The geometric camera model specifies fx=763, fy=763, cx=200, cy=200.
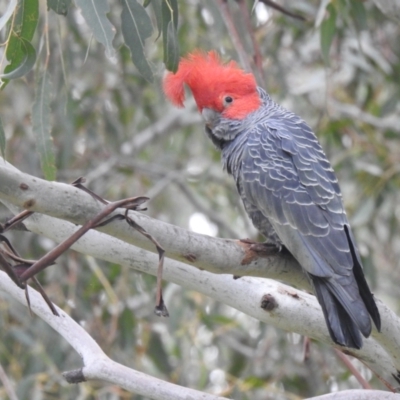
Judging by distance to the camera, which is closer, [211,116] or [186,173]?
[211,116]

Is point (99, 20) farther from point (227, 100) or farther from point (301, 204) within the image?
point (227, 100)

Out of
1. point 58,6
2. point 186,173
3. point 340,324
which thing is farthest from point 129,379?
point 186,173

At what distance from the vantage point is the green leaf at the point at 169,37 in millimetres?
1808

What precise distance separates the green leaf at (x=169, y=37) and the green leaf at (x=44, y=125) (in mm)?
405

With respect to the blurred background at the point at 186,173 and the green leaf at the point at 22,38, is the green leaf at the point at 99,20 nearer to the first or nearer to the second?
the green leaf at the point at 22,38

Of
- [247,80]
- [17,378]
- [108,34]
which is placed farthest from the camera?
[17,378]

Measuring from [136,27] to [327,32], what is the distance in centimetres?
127

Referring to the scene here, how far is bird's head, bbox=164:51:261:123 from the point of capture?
8.78 feet

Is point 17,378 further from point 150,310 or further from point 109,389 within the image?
point 150,310

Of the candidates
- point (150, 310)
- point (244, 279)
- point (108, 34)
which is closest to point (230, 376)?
point (150, 310)

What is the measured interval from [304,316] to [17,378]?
75.6 inches

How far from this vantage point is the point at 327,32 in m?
2.88

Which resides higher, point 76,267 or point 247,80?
point 247,80

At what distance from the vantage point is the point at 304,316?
1.97 metres
